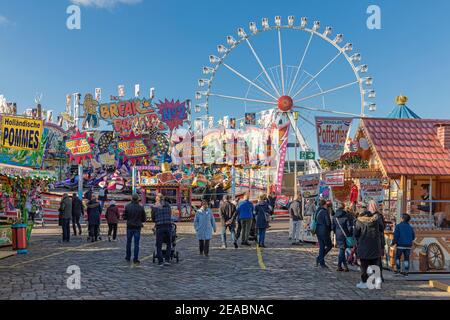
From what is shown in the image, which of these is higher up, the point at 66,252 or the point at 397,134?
the point at 397,134

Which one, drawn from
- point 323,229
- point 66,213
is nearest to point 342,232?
point 323,229

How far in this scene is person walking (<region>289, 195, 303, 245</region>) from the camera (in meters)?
15.2

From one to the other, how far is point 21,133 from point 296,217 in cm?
881

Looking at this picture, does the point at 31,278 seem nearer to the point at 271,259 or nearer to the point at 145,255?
the point at 145,255

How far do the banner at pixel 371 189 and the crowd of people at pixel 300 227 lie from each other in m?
0.49

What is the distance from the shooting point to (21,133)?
14750 mm

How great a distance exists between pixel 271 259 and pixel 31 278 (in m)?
5.54

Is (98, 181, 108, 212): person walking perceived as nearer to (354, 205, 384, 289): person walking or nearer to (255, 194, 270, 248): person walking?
(255, 194, 270, 248): person walking

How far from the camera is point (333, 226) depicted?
35.0ft

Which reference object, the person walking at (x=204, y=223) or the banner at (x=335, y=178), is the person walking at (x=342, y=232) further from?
the person walking at (x=204, y=223)

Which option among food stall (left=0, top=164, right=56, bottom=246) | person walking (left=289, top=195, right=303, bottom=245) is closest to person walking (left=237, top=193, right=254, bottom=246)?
person walking (left=289, top=195, right=303, bottom=245)

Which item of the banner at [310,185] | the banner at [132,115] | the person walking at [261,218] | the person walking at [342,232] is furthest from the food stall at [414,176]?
the banner at [132,115]

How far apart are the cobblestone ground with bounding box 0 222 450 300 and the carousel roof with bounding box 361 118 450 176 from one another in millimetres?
2539
